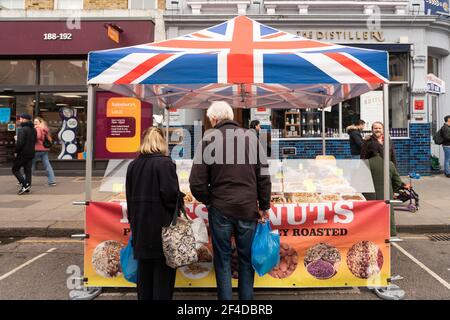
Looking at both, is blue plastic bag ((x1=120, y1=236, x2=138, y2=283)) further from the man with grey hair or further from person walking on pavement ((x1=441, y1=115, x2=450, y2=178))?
person walking on pavement ((x1=441, y1=115, x2=450, y2=178))

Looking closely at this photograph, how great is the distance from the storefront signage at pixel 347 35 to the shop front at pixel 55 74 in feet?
16.4

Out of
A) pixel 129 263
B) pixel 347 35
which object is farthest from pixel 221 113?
pixel 347 35

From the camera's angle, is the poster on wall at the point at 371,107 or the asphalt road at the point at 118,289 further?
the poster on wall at the point at 371,107

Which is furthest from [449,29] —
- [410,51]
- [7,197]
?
[7,197]

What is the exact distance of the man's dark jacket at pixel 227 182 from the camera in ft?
11.0

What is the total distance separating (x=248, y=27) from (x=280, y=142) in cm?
746

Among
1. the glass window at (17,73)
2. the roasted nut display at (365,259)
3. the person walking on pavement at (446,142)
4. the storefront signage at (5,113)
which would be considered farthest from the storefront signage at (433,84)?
the storefront signage at (5,113)

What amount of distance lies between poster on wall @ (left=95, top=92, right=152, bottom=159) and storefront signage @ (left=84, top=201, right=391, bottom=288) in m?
8.16

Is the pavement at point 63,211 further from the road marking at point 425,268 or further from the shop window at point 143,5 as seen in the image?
the shop window at point 143,5

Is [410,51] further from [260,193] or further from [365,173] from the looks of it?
[260,193]

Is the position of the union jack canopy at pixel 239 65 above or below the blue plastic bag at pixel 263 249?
above

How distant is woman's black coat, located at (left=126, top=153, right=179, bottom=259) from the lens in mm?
3273

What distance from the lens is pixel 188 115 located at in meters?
12.2
